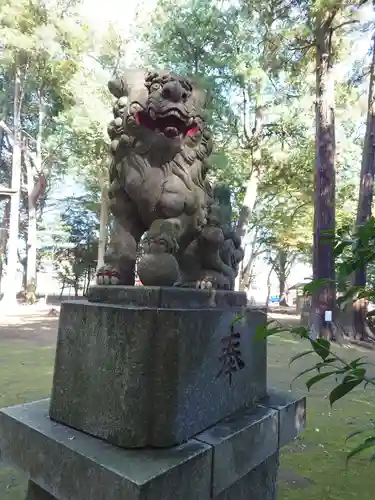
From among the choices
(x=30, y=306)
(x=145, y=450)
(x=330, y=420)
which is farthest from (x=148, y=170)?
(x=30, y=306)

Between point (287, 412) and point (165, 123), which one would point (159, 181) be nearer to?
point (165, 123)

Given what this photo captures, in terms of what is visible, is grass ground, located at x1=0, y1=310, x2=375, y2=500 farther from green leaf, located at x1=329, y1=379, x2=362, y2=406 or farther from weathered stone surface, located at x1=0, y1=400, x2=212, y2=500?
green leaf, located at x1=329, y1=379, x2=362, y2=406

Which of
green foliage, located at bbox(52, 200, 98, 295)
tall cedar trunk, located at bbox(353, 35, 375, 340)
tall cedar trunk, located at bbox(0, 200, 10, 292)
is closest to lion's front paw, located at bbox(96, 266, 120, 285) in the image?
tall cedar trunk, located at bbox(353, 35, 375, 340)

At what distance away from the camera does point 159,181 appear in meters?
1.99

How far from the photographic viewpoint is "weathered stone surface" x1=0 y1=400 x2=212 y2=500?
132 centimetres

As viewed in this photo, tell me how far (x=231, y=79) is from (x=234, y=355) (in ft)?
38.4

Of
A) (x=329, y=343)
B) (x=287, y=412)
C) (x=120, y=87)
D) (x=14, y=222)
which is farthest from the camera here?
(x=14, y=222)

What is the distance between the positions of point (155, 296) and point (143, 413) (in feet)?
1.49

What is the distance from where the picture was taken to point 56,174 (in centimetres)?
1981

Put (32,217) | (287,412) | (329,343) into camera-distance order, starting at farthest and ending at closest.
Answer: (32,217) → (287,412) → (329,343)

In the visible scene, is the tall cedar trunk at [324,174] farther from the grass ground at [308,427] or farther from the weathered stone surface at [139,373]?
the weathered stone surface at [139,373]

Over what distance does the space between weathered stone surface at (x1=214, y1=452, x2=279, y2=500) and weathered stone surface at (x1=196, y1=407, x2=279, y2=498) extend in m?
0.08

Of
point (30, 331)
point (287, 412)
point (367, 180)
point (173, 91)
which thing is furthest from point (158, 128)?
point (367, 180)

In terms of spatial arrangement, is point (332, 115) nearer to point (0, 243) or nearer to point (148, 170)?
point (148, 170)
